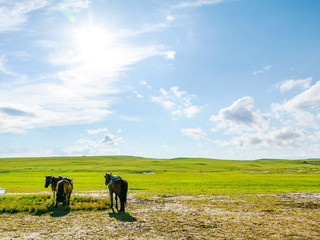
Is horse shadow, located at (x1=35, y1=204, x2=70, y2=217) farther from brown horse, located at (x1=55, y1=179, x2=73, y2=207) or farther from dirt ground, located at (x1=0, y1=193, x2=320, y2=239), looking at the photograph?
brown horse, located at (x1=55, y1=179, x2=73, y2=207)

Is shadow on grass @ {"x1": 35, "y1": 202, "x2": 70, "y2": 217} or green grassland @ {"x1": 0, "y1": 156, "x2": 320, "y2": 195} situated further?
green grassland @ {"x1": 0, "y1": 156, "x2": 320, "y2": 195}

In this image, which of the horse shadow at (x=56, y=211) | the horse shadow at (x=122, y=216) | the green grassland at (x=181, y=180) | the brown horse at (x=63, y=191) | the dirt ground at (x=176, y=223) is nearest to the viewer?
the dirt ground at (x=176, y=223)

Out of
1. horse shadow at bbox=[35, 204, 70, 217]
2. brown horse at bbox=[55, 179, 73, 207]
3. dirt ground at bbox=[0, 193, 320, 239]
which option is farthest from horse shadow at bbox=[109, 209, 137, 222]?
brown horse at bbox=[55, 179, 73, 207]

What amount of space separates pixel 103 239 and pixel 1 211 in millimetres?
10383

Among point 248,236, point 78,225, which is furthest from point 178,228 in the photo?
point 78,225

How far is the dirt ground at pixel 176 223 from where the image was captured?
1257cm

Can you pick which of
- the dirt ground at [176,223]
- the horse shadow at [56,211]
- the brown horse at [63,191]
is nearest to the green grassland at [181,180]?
the dirt ground at [176,223]

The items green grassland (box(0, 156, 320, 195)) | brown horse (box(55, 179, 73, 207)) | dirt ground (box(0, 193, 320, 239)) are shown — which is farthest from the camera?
green grassland (box(0, 156, 320, 195))

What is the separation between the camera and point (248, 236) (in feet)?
40.3

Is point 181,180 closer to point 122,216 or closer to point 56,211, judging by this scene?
point 56,211

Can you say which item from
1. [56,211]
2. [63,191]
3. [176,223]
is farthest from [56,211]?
[176,223]

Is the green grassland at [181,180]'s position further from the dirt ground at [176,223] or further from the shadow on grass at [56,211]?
the shadow on grass at [56,211]

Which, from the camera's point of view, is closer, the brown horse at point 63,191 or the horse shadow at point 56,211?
the horse shadow at point 56,211

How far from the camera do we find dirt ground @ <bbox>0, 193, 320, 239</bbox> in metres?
12.6
